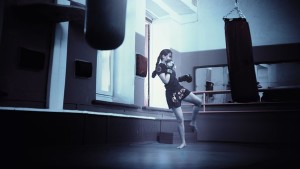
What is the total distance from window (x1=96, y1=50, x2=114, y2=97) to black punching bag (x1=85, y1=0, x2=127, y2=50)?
2746mm

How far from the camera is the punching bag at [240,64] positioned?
3.03 m

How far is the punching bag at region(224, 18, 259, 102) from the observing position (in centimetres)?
303

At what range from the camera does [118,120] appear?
422cm

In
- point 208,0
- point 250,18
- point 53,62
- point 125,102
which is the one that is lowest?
point 125,102

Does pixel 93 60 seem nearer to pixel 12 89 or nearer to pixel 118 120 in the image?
pixel 118 120

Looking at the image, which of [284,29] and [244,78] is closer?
[244,78]

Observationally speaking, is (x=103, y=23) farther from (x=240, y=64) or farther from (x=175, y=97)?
(x=175, y=97)

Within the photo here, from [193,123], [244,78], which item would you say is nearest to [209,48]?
[193,123]

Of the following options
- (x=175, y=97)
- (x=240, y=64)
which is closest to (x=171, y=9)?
(x=175, y=97)

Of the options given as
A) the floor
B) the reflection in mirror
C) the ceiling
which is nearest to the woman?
the floor

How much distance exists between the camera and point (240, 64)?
10.1 ft

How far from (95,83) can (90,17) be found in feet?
8.21

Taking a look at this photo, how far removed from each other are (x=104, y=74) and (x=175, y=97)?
1.23 meters

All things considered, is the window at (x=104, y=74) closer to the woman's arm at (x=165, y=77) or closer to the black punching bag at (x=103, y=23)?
the woman's arm at (x=165, y=77)
